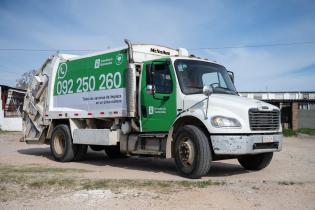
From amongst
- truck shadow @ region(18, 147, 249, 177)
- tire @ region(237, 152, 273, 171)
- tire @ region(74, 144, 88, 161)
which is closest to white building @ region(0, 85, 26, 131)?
tire @ region(74, 144, 88, 161)

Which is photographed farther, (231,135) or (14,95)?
(14,95)

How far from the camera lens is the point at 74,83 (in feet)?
42.7

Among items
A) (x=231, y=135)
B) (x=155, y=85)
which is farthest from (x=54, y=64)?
(x=231, y=135)

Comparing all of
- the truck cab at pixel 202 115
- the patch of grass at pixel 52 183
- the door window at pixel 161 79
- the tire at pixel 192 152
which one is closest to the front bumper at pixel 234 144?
the truck cab at pixel 202 115

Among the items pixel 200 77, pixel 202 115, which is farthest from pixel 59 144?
pixel 202 115

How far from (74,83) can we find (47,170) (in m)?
3.39

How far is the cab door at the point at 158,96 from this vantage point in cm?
978

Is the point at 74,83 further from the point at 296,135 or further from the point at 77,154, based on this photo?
the point at 296,135

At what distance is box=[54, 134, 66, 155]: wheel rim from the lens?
43.5 feet

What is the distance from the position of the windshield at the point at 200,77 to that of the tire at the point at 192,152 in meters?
1.01

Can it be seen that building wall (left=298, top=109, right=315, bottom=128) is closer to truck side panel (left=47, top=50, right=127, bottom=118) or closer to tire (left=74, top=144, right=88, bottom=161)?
tire (left=74, top=144, right=88, bottom=161)

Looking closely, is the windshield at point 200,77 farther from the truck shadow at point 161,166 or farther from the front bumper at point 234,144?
the truck shadow at point 161,166

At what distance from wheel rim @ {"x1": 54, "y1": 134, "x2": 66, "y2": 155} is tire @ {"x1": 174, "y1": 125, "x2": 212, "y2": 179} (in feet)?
16.6

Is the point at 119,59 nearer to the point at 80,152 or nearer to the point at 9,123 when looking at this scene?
the point at 80,152
